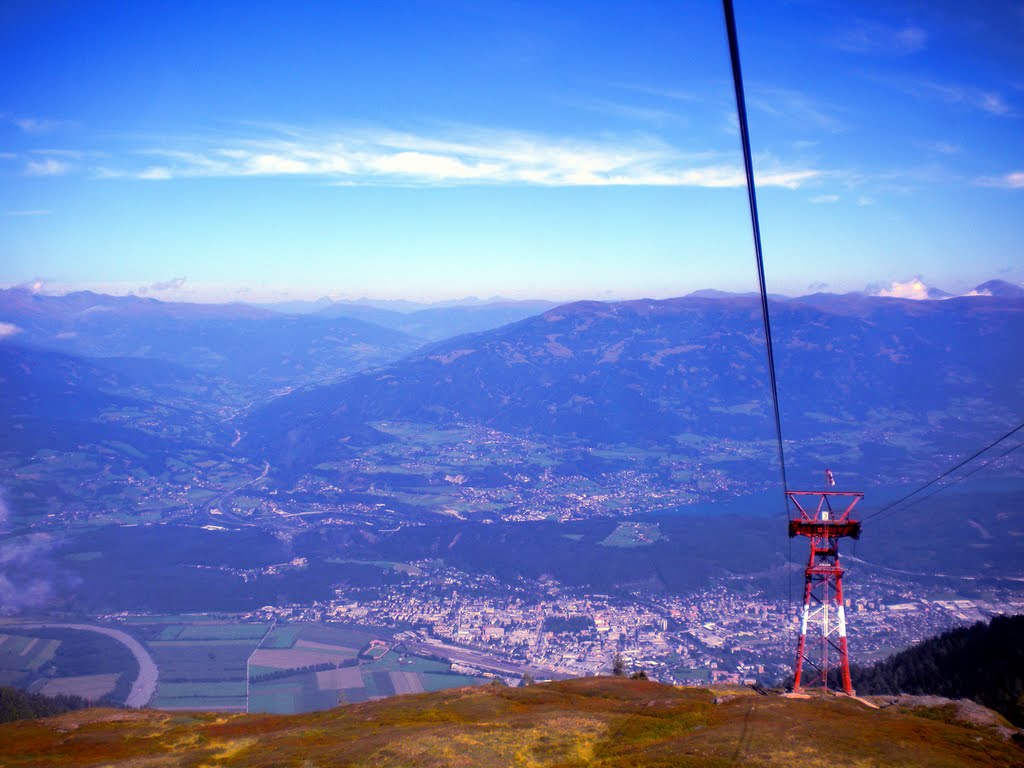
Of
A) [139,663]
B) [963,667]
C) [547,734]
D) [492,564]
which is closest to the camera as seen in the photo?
[547,734]

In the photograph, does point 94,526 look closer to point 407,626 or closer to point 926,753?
point 407,626

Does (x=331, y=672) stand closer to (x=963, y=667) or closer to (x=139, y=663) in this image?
(x=139, y=663)

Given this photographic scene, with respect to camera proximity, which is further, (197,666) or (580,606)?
(580,606)

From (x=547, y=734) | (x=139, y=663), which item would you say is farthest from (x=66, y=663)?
(x=547, y=734)

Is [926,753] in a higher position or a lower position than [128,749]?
higher

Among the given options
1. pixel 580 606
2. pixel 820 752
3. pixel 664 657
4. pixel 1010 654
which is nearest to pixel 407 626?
pixel 580 606

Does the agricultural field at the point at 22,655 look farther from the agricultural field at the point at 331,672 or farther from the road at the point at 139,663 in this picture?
the agricultural field at the point at 331,672

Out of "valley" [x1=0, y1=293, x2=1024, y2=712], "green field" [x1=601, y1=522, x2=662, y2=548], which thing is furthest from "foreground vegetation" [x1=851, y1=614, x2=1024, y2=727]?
"green field" [x1=601, y1=522, x2=662, y2=548]
